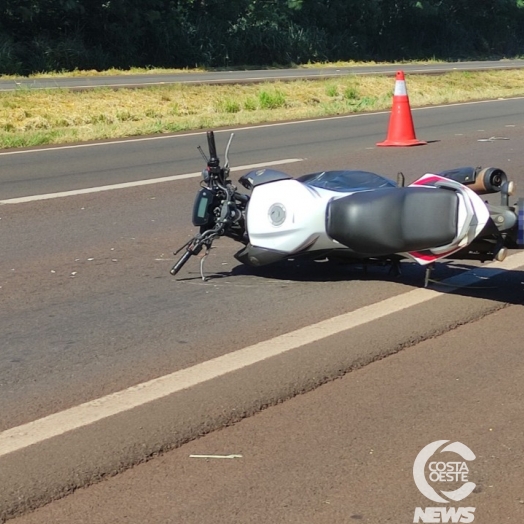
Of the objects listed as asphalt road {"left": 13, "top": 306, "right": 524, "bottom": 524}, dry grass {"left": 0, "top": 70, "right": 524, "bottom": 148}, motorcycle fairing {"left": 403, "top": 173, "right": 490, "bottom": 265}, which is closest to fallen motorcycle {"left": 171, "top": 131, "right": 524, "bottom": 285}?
motorcycle fairing {"left": 403, "top": 173, "right": 490, "bottom": 265}

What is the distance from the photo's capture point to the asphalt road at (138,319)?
411 centimetres

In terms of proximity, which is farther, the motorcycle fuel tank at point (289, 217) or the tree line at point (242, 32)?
the tree line at point (242, 32)

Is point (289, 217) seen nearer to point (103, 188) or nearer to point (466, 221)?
point (466, 221)

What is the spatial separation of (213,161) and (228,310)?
991 millimetres

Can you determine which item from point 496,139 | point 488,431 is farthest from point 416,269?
point 496,139

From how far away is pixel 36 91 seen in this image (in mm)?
20969

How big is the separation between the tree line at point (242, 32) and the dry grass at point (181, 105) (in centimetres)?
1368

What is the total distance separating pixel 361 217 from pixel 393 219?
234mm

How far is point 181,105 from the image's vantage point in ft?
69.8

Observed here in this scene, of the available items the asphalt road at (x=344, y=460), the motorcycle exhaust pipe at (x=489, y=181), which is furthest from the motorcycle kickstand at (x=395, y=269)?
the asphalt road at (x=344, y=460)
